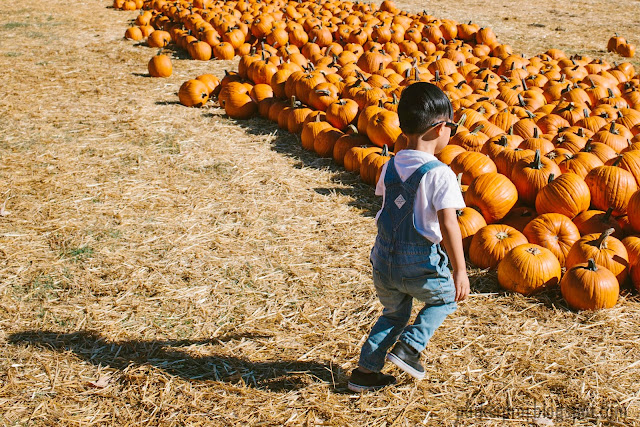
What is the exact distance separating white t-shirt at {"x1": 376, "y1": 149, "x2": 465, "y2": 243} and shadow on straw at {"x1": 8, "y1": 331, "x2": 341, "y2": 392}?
1.24 metres

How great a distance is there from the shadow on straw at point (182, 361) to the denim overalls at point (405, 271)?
557 mm

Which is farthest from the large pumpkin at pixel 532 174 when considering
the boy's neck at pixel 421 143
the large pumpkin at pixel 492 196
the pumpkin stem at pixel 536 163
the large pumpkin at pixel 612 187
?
the boy's neck at pixel 421 143

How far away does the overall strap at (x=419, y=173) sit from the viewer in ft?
9.16

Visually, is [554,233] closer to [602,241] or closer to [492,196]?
[602,241]

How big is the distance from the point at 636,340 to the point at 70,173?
5667 millimetres

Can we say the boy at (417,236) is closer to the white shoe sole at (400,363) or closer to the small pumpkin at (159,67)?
the white shoe sole at (400,363)

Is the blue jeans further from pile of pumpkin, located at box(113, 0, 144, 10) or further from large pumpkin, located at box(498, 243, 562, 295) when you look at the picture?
pile of pumpkin, located at box(113, 0, 144, 10)

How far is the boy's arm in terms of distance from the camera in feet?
9.11

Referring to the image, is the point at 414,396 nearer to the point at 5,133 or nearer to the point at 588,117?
the point at 588,117

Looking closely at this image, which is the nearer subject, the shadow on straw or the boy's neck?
the boy's neck

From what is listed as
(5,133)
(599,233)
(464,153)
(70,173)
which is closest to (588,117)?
(464,153)

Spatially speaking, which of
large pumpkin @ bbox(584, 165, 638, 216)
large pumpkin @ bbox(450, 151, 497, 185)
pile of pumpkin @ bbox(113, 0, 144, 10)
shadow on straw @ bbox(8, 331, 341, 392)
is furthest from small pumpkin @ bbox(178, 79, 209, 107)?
pile of pumpkin @ bbox(113, 0, 144, 10)

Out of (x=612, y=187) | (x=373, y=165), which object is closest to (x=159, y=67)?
(x=373, y=165)

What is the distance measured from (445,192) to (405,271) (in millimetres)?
495
